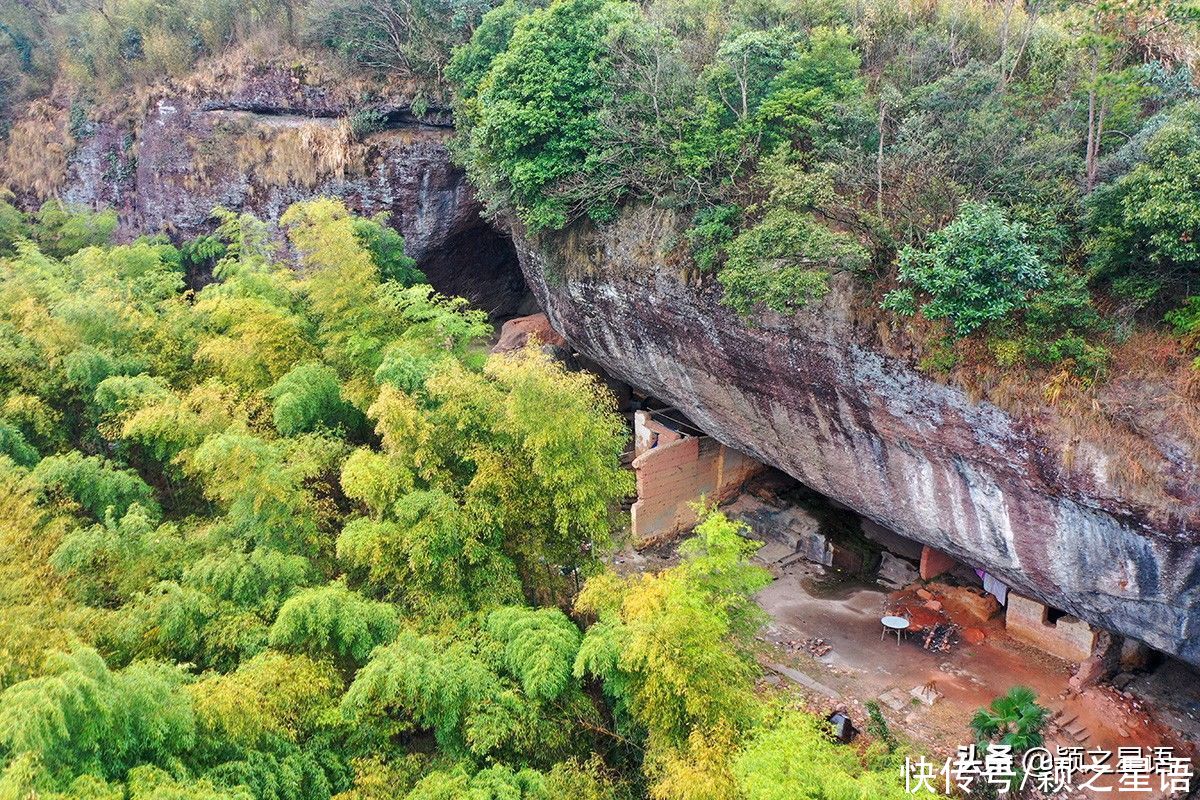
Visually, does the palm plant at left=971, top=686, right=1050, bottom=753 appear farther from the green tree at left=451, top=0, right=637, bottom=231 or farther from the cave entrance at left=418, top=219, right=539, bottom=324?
the cave entrance at left=418, top=219, right=539, bottom=324

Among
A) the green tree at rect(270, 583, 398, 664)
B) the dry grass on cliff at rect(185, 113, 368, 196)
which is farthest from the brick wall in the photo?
the dry grass on cliff at rect(185, 113, 368, 196)

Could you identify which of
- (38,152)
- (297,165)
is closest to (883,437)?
(297,165)

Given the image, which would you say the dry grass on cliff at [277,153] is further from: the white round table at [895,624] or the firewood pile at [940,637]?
the firewood pile at [940,637]

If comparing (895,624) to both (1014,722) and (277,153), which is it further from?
(277,153)

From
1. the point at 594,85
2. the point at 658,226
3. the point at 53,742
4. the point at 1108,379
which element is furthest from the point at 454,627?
the point at 594,85

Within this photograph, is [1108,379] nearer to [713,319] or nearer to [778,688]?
[713,319]
